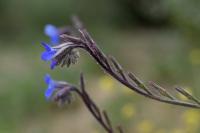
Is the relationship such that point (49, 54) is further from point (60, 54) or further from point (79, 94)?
point (79, 94)

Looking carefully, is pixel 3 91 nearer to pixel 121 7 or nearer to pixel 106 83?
pixel 106 83

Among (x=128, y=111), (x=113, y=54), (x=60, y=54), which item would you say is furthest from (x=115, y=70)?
(x=113, y=54)

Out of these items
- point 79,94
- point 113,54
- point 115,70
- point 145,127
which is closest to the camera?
point 115,70

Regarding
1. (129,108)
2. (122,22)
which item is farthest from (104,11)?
(129,108)

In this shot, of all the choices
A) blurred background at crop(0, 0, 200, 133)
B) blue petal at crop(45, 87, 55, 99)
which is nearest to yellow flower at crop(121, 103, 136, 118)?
blurred background at crop(0, 0, 200, 133)

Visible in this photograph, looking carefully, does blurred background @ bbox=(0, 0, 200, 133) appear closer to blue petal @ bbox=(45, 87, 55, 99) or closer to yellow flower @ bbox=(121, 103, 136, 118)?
yellow flower @ bbox=(121, 103, 136, 118)

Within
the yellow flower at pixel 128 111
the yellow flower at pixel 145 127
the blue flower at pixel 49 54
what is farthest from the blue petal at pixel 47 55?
the yellow flower at pixel 128 111
